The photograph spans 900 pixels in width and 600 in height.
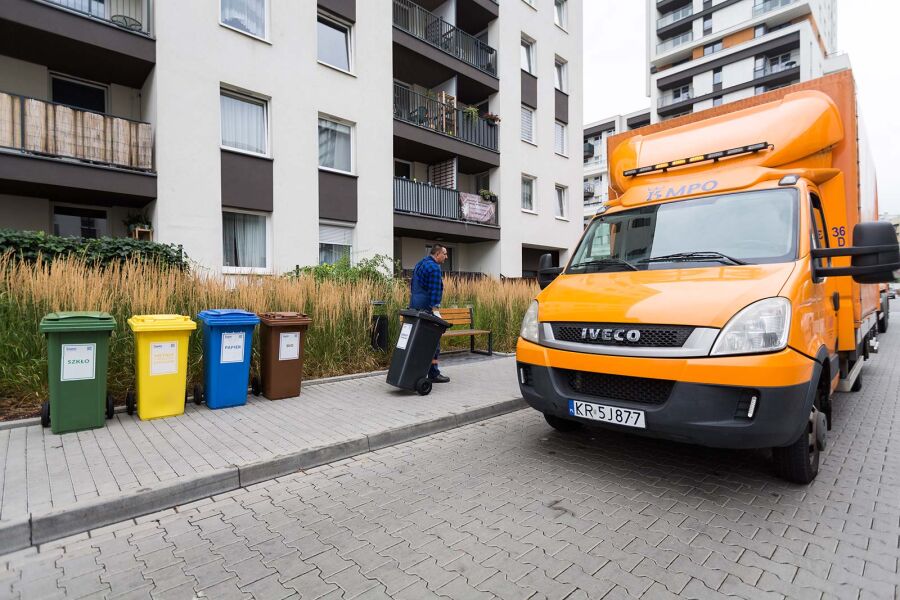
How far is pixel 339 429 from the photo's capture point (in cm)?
469

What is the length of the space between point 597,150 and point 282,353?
5818 centimetres

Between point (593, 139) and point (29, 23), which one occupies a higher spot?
point (593, 139)

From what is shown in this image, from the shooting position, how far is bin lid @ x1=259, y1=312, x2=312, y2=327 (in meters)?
5.75

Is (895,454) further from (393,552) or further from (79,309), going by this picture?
(79,309)

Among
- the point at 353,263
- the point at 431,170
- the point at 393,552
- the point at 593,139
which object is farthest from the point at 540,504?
the point at 593,139

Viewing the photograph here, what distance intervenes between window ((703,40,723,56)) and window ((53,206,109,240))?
5510cm

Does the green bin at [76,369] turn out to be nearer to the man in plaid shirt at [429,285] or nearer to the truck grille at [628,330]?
the man in plaid shirt at [429,285]

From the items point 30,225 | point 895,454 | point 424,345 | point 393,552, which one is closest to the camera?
point 393,552

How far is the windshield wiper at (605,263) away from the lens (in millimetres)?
4115

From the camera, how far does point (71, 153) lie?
9.45 meters

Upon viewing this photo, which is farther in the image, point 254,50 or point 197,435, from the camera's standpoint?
point 254,50

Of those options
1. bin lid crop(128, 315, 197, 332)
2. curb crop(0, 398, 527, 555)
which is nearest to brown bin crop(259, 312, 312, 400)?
bin lid crop(128, 315, 197, 332)

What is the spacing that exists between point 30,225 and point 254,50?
6600 millimetres

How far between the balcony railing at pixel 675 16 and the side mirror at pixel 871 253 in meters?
59.1
